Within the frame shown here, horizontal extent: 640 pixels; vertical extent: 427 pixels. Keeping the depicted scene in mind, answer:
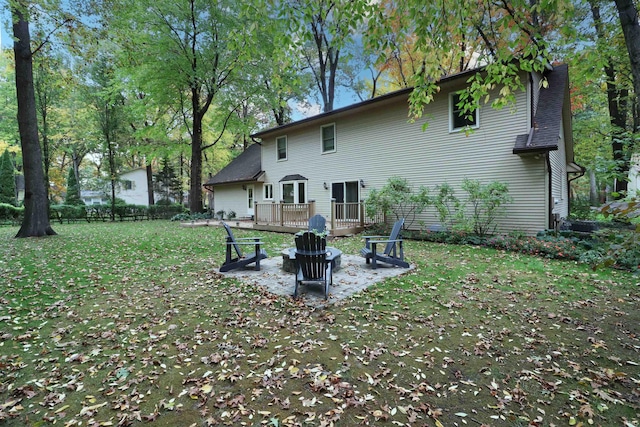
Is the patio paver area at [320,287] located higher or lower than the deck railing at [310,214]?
lower

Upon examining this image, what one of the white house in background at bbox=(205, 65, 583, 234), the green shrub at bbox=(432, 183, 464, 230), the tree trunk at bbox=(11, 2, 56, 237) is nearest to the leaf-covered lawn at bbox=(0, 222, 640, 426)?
the white house in background at bbox=(205, 65, 583, 234)

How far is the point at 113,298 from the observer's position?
4.82 m

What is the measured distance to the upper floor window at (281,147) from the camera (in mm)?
18125

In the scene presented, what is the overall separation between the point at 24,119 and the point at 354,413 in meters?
14.8

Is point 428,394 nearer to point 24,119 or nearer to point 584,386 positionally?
point 584,386

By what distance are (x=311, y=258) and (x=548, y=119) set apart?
1020 centimetres

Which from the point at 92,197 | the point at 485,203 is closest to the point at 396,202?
the point at 485,203

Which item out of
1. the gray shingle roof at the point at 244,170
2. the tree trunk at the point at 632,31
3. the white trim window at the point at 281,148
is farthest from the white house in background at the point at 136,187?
the tree trunk at the point at 632,31

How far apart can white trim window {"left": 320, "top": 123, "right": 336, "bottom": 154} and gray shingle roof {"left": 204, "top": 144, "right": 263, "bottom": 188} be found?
5.40 meters

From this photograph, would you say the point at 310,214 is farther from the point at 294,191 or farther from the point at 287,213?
the point at 294,191

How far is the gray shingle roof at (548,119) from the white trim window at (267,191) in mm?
13585

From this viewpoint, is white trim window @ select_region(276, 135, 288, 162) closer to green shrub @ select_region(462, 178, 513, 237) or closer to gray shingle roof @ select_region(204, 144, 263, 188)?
gray shingle roof @ select_region(204, 144, 263, 188)

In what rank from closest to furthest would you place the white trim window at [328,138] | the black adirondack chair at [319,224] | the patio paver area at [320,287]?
the patio paver area at [320,287]
the black adirondack chair at [319,224]
the white trim window at [328,138]

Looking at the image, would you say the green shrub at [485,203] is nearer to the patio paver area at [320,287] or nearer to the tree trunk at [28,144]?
the patio paver area at [320,287]
